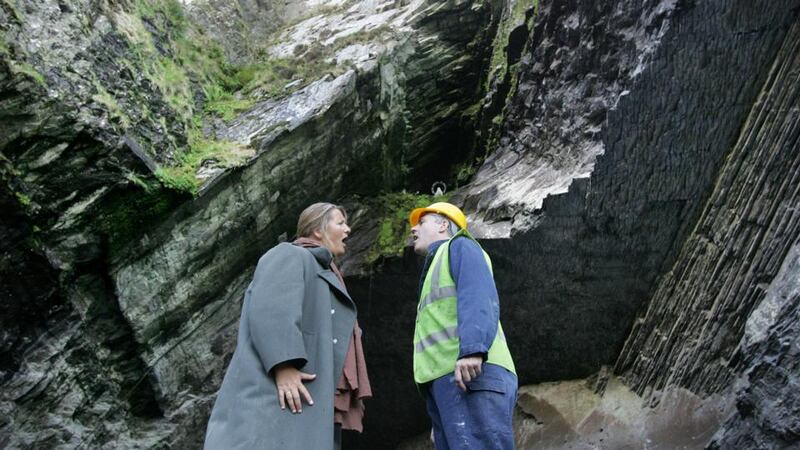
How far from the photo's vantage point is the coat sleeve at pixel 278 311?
3373mm

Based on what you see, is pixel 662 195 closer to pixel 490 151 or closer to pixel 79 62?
pixel 490 151

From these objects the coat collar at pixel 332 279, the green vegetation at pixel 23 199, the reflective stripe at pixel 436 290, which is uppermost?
the green vegetation at pixel 23 199

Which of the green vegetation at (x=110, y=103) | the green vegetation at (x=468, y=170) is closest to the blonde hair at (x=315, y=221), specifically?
the green vegetation at (x=110, y=103)

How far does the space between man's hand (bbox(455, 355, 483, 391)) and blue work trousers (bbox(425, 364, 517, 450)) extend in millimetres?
102

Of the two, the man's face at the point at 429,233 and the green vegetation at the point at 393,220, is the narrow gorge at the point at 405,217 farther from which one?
the man's face at the point at 429,233

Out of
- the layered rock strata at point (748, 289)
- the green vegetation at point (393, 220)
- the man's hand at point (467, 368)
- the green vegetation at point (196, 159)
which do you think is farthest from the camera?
the green vegetation at point (393, 220)

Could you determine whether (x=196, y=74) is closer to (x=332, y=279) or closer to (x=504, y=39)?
(x=504, y=39)

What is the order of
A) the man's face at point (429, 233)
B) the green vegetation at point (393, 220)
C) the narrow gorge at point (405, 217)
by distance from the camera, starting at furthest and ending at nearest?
the green vegetation at point (393, 220), the narrow gorge at point (405, 217), the man's face at point (429, 233)

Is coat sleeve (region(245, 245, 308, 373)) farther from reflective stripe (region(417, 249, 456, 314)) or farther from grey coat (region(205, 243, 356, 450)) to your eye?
reflective stripe (region(417, 249, 456, 314))

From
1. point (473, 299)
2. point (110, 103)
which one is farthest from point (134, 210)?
point (473, 299)

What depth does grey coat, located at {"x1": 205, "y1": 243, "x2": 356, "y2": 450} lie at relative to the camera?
131 inches

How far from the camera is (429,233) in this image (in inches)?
180

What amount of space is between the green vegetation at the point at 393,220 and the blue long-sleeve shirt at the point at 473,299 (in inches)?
114

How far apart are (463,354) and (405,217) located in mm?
4118
